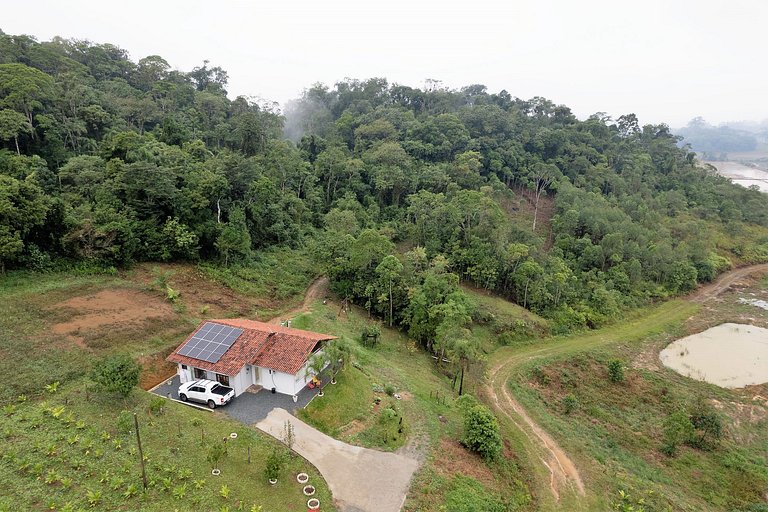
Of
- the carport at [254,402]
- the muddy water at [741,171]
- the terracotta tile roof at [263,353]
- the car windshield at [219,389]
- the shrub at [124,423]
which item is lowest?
the carport at [254,402]

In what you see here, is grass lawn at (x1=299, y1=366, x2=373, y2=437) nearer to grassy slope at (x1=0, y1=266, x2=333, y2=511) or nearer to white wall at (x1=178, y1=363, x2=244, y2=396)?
grassy slope at (x1=0, y1=266, x2=333, y2=511)

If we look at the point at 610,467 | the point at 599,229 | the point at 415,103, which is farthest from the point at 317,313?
the point at 415,103

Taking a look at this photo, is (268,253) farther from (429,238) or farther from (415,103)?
(415,103)

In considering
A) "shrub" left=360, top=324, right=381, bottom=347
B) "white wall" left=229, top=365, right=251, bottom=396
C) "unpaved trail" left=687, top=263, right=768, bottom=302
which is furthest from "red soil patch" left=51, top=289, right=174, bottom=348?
"unpaved trail" left=687, top=263, right=768, bottom=302

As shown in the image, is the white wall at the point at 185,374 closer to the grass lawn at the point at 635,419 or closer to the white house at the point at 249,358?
the white house at the point at 249,358

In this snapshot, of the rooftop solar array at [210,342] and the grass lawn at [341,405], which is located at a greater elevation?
the rooftop solar array at [210,342]

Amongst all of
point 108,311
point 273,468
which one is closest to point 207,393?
point 273,468

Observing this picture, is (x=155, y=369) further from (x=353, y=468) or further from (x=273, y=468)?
(x=353, y=468)

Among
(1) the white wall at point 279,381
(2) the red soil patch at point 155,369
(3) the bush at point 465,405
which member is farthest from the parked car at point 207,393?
(3) the bush at point 465,405
